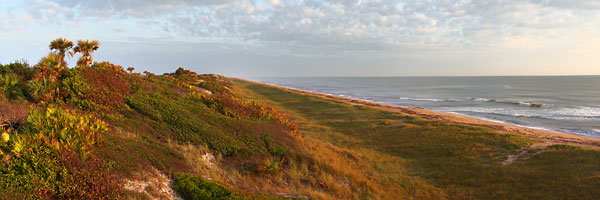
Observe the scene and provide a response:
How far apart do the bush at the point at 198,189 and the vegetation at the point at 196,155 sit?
0.09 feet

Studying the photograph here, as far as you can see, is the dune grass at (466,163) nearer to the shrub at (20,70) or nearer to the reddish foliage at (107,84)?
the reddish foliage at (107,84)

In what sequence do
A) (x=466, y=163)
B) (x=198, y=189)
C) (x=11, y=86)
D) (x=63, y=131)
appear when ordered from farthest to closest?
1. (x=466, y=163)
2. (x=11, y=86)
3. (x=63, y=131)
4. (x=198, y=189)

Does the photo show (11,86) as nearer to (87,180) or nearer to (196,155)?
(196,155)

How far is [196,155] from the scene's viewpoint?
9.57 m

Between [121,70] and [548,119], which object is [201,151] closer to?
[121,70]

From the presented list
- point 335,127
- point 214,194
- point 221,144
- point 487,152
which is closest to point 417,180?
point 487,152

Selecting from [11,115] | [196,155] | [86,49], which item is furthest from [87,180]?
[86,49]

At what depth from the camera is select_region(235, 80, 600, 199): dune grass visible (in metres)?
11.5

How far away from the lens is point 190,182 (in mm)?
7227

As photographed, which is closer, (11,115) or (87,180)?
(87,180)

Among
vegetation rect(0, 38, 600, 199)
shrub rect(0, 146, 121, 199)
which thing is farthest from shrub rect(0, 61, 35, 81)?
shrub rect(0, 146, 121, 199)

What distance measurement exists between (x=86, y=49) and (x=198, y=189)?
14327 mm

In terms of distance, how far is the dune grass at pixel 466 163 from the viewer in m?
11.5

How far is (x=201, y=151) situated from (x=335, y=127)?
17.6m
